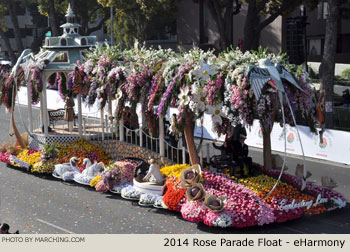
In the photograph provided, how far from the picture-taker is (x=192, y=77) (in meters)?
15.4

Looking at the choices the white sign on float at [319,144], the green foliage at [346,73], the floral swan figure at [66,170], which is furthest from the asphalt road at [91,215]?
the green foliage at [346,73]

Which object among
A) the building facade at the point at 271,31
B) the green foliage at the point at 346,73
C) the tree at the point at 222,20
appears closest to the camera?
the tree at the point at 222,20

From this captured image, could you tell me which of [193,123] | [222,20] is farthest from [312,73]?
[193,123]

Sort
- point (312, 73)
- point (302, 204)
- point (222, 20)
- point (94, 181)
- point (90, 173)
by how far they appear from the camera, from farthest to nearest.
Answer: point (312, 73)
point (222, 20)
point (90, 173)
point (94, 181)
point (302, 204)

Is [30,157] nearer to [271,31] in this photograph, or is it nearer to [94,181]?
[94,181]

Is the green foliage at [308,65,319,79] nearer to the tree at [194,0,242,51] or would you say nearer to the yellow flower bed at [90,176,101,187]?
the tree at [194,0,242,51]

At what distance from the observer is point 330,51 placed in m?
25.6

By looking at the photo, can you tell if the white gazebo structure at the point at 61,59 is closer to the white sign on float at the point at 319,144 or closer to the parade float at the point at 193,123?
the parade float at the point at 193,123

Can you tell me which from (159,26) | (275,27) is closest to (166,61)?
Answer: (275,27)

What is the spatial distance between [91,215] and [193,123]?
3.91m

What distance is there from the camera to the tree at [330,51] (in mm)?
A: 24875

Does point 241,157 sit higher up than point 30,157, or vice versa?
point 241,157

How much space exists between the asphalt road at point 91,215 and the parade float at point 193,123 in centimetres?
27

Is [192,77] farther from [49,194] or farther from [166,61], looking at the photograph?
[49,194]
